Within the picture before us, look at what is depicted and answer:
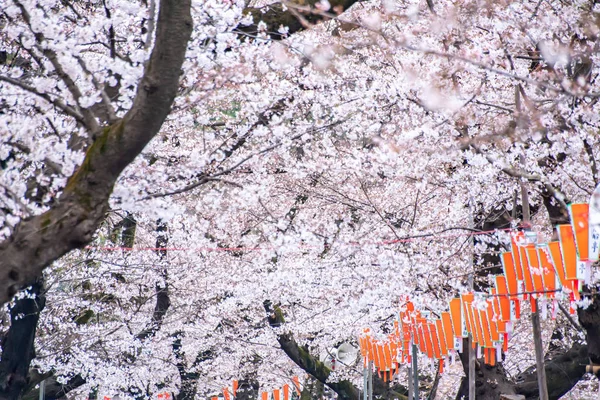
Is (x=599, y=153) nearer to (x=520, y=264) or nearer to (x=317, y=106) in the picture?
(x=520, y=264)

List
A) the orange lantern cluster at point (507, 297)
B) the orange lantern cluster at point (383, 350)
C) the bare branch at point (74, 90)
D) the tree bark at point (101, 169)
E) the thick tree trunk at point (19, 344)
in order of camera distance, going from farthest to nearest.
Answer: the orange lantern cluster at point (383, 350) → the thick tree trunk at point (19, 344) → the orange lantern cluster at point (507, 297) → the bare branch at point (74, 90) → the tree bark at point (101, 169)

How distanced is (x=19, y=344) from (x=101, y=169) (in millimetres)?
6907

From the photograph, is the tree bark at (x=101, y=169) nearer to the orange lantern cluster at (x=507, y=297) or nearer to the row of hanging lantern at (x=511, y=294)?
the row of hanging lantern at (x=511, y=294)

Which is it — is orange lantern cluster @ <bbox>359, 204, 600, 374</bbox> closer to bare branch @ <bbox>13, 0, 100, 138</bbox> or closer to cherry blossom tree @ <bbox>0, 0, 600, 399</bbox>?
cherry blossom tree @ <bbox>0, 0, 600, 399</bbox>

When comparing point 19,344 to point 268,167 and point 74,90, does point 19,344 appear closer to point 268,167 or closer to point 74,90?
point 268,167

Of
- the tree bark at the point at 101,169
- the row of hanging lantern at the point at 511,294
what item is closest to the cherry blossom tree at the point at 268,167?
the tree bark at the point at 101,169

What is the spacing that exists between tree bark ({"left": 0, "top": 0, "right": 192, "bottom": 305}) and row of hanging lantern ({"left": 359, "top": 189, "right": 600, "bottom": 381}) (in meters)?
3.01

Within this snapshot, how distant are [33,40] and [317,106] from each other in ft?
13.7

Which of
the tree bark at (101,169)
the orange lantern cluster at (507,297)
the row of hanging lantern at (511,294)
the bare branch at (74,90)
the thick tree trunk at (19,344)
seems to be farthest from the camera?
the thick tree trunk at (19,344)

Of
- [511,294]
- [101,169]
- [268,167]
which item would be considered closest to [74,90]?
[101,169]

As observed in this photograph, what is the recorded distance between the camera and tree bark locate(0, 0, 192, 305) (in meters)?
3.96

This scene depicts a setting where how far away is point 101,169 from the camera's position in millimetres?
4102

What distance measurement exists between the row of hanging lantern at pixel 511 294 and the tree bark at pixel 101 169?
3.01 metres

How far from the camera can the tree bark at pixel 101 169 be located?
3961 mm
